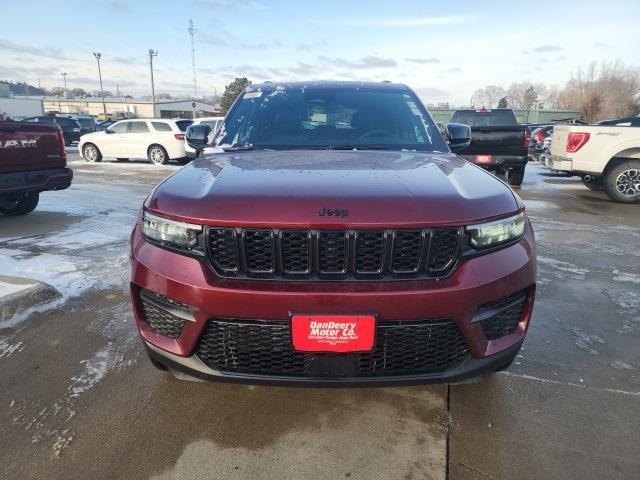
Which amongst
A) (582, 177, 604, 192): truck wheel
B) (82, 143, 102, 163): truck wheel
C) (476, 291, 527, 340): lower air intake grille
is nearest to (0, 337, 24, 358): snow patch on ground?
(476, 291, 527, 340): lower air intake grille

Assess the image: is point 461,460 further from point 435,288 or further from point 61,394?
point 61,394

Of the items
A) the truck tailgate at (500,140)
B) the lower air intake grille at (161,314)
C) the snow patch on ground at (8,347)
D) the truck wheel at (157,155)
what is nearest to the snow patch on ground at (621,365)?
the lower air intake grille at (161,314)

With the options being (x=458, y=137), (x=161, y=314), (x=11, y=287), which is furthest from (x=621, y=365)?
(x=11, y=287)

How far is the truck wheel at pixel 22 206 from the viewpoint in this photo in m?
7.10

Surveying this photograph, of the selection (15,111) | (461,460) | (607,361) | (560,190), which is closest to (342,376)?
(461,460)

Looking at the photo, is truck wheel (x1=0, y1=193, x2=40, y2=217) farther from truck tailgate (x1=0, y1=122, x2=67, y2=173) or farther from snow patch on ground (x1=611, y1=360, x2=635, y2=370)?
snow patch on ground (x1=611, y1=360, x2=635, y2=370)

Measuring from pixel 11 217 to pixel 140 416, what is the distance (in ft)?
20.3

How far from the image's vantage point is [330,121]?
326 centimetres

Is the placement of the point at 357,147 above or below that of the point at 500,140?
above

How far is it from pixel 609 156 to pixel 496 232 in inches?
A: 335

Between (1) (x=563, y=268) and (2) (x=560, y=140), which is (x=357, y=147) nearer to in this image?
(1) (x=563, y=268)

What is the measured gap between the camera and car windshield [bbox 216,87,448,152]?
3.06 m

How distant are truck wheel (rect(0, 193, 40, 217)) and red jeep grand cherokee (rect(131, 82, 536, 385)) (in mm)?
6234

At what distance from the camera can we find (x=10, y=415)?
2.36m
